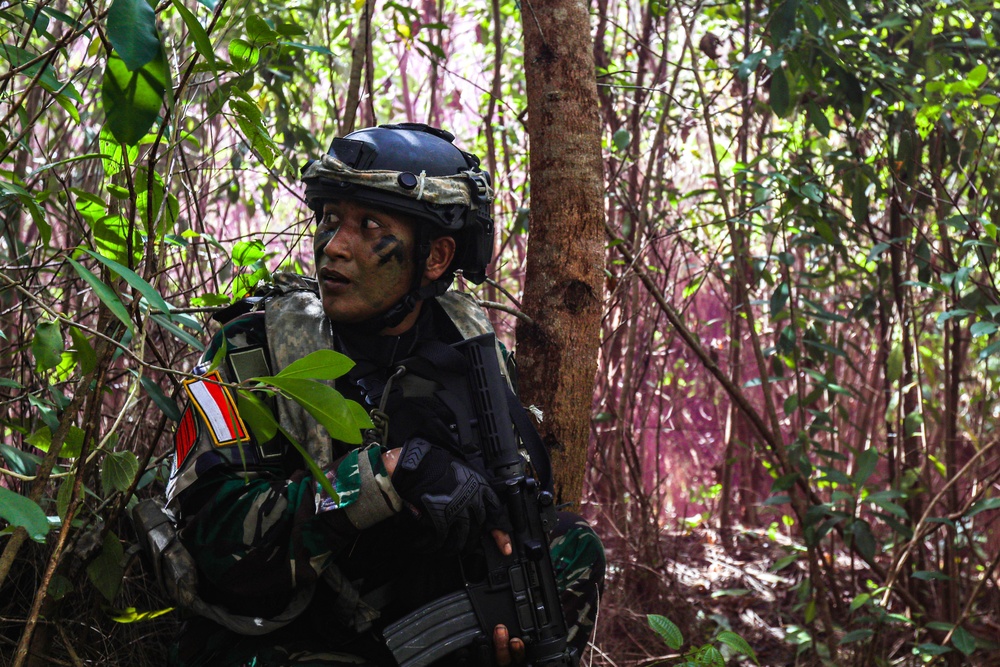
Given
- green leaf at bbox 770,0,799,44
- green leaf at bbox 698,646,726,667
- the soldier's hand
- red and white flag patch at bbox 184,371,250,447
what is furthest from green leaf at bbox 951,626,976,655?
red and white flag patch at bbox 184,371,250,447

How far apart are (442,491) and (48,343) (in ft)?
2.50

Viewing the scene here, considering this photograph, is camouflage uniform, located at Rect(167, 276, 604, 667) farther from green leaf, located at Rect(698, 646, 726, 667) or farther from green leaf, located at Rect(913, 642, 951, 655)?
green leaf, located at Rect(913, 642, 951, 655)

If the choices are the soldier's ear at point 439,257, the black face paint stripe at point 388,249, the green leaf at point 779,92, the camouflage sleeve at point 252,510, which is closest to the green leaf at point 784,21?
the green leaf at point 779,92

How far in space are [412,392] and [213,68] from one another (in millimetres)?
968

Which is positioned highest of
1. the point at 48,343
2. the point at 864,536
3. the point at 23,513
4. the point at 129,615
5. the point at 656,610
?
the point at 48,343

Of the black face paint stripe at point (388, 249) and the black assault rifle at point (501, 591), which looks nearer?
the black assault rifle at point (501, 591)

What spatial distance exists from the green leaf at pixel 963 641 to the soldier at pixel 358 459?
5.68 ft

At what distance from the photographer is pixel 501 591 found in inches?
73.1

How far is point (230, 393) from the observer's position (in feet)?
5.75

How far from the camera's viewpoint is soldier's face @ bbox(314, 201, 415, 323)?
6.45ft

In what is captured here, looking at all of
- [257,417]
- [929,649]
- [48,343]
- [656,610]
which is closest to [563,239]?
[257,417]

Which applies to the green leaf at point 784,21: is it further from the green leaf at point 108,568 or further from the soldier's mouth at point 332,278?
the green leaf at point 108,568

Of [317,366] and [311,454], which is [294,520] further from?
[317,366]

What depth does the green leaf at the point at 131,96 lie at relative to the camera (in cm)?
103
